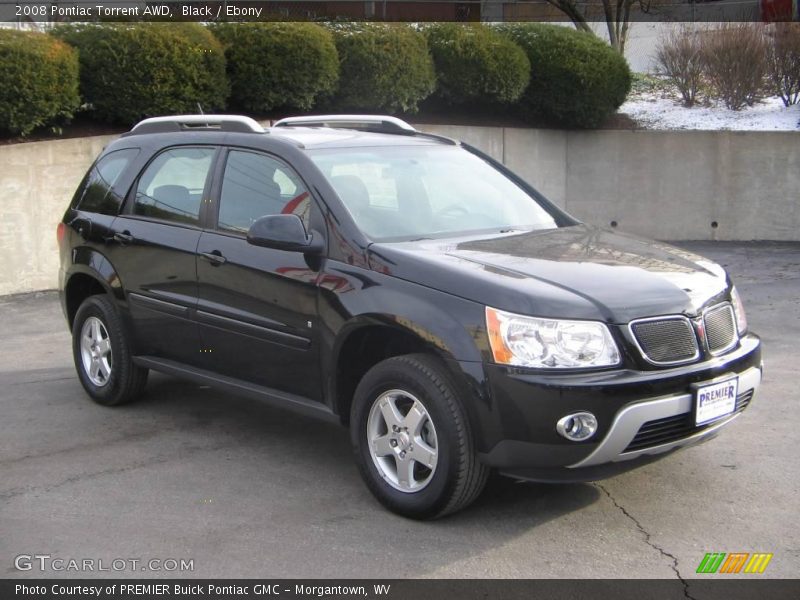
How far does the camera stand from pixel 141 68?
38.4ft

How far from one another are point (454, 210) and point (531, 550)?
2011 millimetres

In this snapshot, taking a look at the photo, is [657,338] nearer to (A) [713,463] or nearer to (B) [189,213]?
(A) [713,463]

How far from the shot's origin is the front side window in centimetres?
550

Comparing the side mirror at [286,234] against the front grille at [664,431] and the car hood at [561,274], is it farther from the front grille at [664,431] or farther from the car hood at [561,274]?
the front grille at [664,431]

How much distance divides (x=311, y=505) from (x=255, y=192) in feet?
→ 5.77

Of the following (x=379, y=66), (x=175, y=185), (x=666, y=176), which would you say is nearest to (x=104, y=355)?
(x=175, y=185)

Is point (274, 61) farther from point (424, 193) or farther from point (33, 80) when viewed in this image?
point (424, 193)

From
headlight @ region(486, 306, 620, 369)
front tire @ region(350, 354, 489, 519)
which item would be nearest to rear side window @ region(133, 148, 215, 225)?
front tire @ region(350, 354, 489, 519)

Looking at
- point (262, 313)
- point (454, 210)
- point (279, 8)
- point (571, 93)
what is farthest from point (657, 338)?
point (279, 8)

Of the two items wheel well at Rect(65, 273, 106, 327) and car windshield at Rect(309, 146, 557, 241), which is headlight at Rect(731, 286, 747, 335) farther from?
wheel well at Rect(65, 273, 106, 327)

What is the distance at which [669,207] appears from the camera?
14586 mm

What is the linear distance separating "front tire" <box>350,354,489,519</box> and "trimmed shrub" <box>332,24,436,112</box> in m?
8.94

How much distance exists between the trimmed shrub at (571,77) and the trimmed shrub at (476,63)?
0.33 m

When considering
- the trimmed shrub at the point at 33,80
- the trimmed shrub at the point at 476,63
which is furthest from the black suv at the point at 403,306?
the trimmed shrub at the point at 476,63
